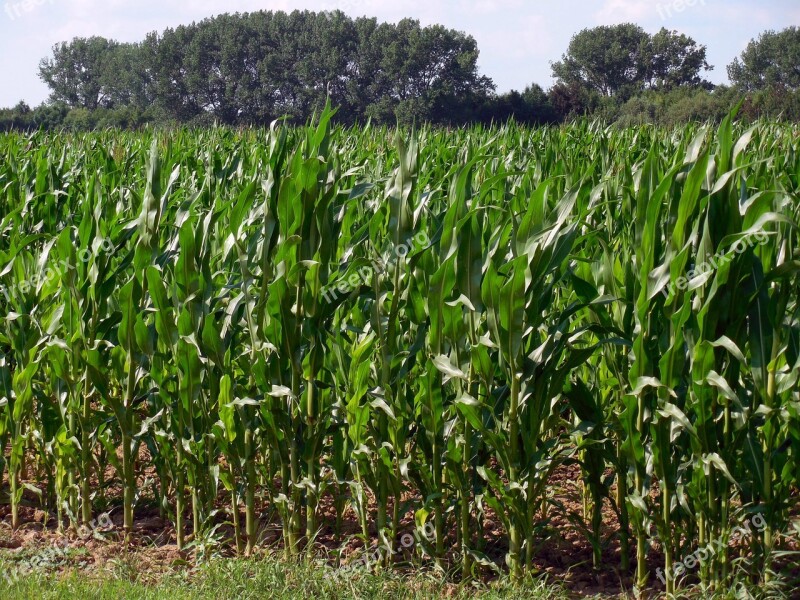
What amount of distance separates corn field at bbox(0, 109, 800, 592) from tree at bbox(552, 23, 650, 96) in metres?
72.1

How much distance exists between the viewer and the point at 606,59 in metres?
73.5

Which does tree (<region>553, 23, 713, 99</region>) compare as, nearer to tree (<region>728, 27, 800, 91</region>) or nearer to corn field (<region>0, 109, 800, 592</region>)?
tree (<region>728, 27, 800, 91</region>)

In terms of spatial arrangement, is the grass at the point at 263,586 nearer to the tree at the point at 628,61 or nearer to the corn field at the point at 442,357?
the corn field at the point at 442,357

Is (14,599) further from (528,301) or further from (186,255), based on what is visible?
(528,301)

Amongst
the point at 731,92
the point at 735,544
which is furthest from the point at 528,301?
the point at 731,92

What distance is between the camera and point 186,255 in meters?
3.59

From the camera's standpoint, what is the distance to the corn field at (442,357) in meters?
3.00

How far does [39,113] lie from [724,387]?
5816 centimetres

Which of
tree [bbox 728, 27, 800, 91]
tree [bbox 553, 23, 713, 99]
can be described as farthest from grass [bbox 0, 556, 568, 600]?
tree [bbox 728, 27, 800, 91]

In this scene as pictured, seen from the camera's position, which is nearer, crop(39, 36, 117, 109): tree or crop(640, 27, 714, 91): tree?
crop(640, 27, 714, 91): tree

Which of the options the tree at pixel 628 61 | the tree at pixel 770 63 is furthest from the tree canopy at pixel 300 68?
the tree at pixel 770 63

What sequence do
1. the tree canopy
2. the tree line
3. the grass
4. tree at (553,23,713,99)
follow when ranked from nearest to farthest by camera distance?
the grass < the tree line < the tree canopy < tree at (553,23,713,99)

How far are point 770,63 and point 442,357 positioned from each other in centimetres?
8884

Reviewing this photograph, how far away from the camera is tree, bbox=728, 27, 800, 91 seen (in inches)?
2980
